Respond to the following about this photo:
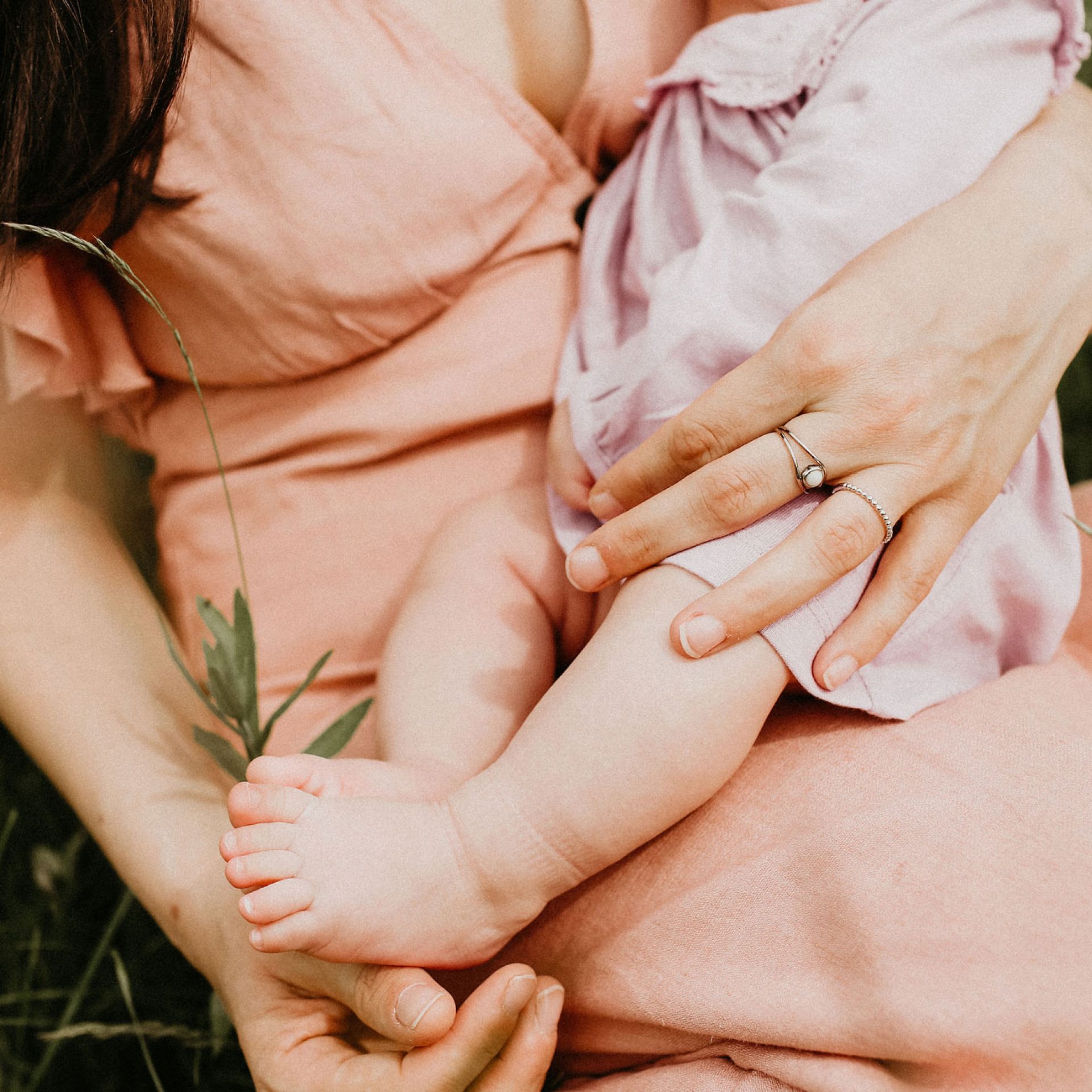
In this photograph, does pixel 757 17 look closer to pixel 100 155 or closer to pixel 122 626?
pixel 100 155

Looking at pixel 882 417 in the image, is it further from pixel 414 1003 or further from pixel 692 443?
pixel 414 1003

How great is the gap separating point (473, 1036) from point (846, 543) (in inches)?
18.4

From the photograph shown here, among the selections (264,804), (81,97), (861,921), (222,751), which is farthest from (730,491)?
(81,97)

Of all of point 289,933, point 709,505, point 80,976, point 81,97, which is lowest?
point 80,976

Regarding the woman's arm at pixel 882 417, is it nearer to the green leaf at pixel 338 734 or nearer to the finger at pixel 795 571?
the finger at pixel 795 571

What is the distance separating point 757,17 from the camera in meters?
0.91

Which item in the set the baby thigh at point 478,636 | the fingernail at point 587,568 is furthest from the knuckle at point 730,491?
the baby thigh at point 478,636

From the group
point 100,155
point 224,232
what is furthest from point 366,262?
point 100,155

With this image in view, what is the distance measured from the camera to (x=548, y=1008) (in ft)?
2.21

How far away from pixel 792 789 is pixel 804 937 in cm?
11

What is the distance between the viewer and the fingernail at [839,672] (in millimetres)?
695

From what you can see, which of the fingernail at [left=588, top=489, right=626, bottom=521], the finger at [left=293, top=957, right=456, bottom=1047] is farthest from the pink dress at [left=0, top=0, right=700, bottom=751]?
the finger at [left=293, top=957, right=456, bottom=1047]

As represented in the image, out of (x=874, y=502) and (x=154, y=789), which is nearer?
(x=874, y=502)

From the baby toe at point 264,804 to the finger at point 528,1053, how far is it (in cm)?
23
